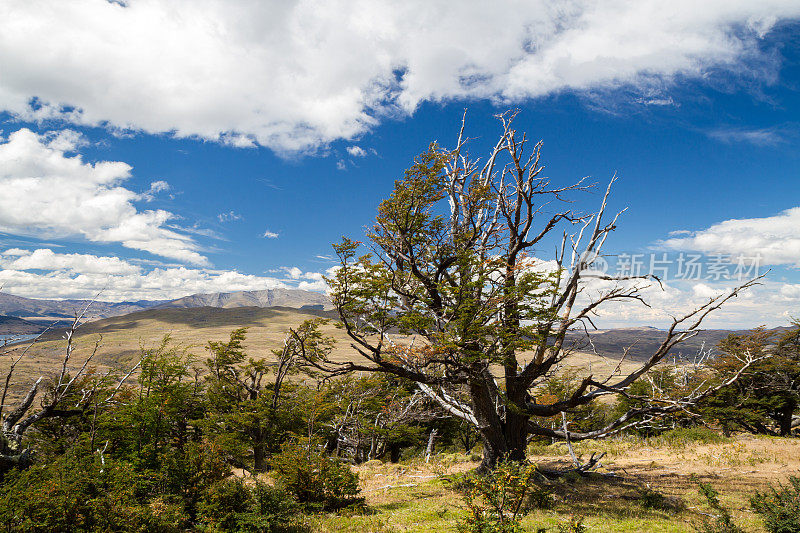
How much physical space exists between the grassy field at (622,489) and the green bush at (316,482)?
91 centimetres

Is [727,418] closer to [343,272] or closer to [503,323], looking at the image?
[503,323]

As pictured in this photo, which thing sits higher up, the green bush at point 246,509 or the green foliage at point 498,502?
the green foliage at point 498,502

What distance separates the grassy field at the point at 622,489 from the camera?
9312mm

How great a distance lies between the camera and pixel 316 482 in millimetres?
11227

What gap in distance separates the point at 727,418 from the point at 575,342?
3009 cm

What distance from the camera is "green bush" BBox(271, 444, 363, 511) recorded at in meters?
11.1

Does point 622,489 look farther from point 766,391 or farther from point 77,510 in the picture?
point 766,391

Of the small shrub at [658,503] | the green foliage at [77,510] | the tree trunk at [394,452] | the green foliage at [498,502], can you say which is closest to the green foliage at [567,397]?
the tree trunk at [394,452]

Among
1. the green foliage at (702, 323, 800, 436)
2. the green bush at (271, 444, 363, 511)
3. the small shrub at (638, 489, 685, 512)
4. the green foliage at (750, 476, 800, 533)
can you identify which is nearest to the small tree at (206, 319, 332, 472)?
the green bush at (271, 444, 363, 511)

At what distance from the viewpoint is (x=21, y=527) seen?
6824 mm

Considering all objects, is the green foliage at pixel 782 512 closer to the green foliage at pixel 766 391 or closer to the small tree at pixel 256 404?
the small tree at pixel 256 404

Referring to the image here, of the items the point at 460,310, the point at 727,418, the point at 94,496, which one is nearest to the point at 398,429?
the point at 460,310

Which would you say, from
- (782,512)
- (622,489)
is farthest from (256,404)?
(782,512)

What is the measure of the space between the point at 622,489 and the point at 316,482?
11.0m
